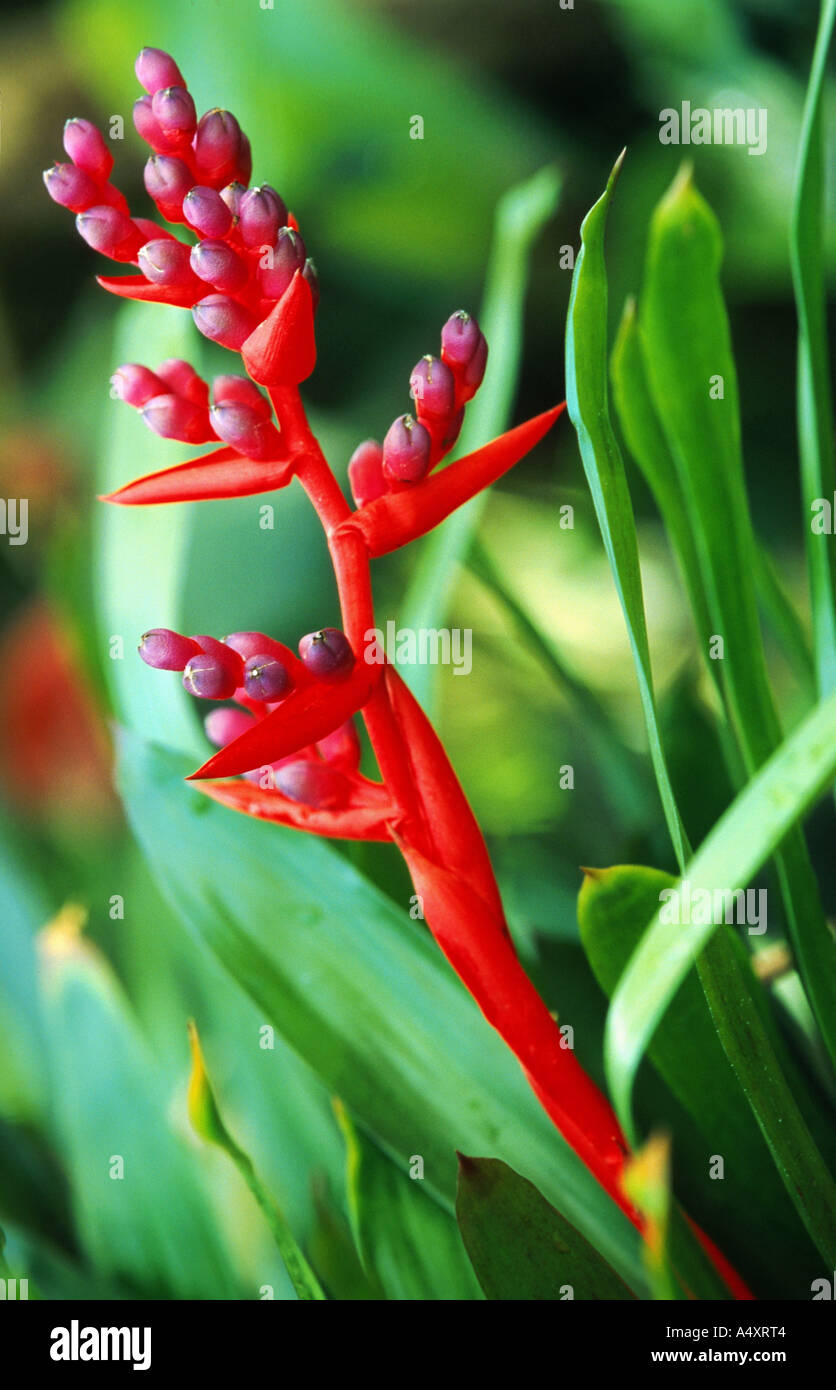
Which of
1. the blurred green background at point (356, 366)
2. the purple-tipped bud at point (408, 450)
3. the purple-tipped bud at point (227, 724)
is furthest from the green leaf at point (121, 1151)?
the purple-tipped bud at point (408, 450)

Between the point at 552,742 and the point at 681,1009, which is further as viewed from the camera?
the point at 552,742

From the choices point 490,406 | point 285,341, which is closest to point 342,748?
point 285,341

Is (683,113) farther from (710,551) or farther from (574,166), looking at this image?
(710,551)

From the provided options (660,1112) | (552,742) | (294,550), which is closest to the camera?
(660,1112)

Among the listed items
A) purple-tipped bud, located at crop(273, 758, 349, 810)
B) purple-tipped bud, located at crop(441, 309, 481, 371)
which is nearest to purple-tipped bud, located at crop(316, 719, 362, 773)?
purple-tipped bud, located at crop(273, 758, 349, 810)

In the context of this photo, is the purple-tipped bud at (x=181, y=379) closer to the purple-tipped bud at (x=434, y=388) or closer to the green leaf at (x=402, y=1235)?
the purple-tipped bud at (x=434, y=388)
